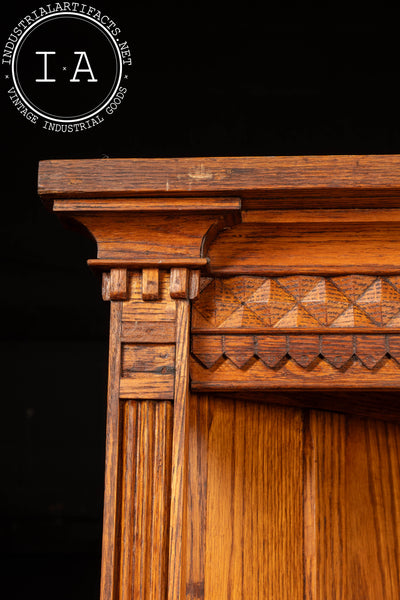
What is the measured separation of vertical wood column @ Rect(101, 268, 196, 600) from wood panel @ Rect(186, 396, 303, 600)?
0.14 meters

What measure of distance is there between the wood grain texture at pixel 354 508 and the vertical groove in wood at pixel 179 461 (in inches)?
12.1

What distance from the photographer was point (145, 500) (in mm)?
1096

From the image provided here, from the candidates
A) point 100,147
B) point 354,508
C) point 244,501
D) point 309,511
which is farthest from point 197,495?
point 100,147

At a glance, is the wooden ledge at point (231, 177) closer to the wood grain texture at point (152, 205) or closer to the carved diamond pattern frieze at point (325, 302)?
the wood grain texture at point (152, 205)

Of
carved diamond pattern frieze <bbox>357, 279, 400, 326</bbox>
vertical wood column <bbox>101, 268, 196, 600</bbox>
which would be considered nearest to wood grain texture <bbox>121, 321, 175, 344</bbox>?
vertical wood column <bbox>101, 268, 196, 600</bbox>

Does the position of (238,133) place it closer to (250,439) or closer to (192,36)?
(192,36)

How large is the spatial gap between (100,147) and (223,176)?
4.52 ft

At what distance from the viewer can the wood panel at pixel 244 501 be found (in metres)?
1.26

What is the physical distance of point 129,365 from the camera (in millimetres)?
1133

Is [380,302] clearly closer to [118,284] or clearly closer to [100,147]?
[118,284]

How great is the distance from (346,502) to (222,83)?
137 centimetres

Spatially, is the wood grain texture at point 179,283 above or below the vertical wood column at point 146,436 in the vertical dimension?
above

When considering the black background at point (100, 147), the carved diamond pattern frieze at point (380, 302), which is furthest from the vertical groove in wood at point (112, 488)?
the black background at point (100, 147)

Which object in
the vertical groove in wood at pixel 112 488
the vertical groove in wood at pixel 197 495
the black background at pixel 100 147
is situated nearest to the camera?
the vertical groove in wood at pixel 112 488
